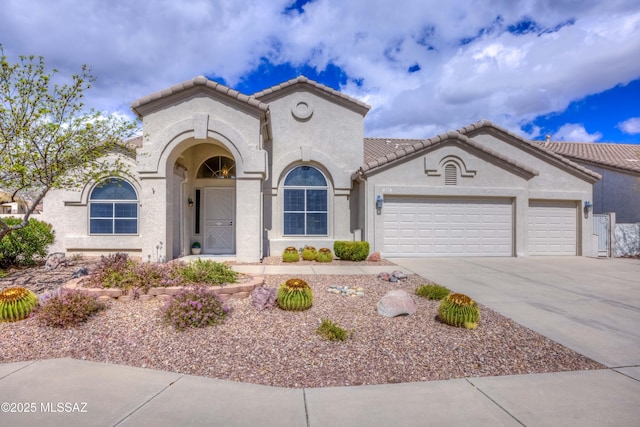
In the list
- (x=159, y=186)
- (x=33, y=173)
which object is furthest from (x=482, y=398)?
(x=159, y=186)

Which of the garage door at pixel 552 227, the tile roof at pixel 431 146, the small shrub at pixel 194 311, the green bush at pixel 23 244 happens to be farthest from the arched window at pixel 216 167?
the garage door at pixel 552 227

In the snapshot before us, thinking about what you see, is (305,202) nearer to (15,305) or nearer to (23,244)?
(23,244)

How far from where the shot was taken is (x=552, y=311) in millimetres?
6457

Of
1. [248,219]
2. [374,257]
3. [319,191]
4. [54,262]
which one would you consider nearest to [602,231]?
[374,257]

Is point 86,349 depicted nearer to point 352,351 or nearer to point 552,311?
point 352,351

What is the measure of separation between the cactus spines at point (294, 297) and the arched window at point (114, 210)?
9.16 m

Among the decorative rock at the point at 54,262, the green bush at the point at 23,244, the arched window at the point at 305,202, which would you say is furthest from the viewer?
the arched window at the point at 305,202

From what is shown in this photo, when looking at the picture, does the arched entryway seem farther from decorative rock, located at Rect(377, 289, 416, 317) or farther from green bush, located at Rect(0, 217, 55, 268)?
decorative rock, located at Rect(377, 289, 416, 317)

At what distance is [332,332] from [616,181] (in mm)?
19824

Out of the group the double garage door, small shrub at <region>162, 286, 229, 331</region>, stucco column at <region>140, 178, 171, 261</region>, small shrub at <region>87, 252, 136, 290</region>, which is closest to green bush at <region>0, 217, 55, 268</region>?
stucco column at <region>140, 178, 171, 261</region>

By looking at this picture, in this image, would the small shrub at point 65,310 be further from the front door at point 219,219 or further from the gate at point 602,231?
the gate at point 602,231

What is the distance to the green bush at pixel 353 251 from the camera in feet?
40.0

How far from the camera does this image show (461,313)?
5.41 metres

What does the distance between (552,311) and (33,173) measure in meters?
10.5
